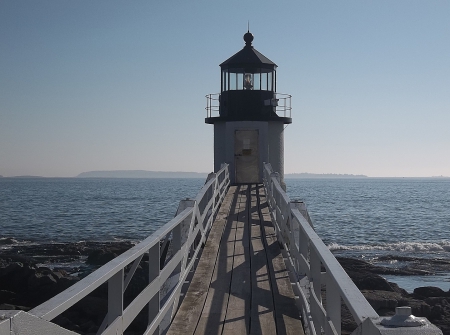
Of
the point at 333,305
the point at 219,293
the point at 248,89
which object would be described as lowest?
the point at 219,293

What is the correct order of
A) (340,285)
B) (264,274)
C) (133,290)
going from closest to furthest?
(340,285)
(264,274)
(133,290)

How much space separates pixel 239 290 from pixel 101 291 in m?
8.79

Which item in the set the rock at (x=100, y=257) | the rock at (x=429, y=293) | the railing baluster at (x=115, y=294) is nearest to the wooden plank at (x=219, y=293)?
the railing baluster at (x=115, y=294)

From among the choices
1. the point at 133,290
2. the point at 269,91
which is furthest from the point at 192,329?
the point at 269,91

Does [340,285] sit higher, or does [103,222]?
[340,285]

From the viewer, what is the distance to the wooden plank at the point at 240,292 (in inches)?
206

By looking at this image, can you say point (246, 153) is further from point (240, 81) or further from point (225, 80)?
point (225, 80)

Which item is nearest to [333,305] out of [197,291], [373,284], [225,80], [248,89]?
[197,291]

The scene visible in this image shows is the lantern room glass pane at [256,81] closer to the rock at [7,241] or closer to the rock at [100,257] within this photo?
the rock at [100,257]

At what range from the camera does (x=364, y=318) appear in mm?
2336

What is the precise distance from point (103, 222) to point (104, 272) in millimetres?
40987

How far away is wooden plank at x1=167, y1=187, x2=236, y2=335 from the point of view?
5263 mm

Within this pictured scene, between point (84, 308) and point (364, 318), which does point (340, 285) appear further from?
point (84, 308)

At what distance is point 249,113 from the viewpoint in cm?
1986
